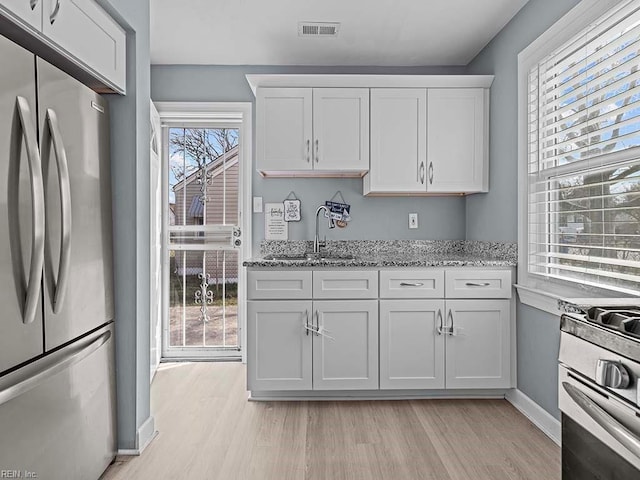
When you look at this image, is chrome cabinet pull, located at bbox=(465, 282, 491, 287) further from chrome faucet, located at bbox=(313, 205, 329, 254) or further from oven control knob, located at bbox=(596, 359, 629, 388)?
oven control knob, located at bbox=(596, 359, 629, 388)

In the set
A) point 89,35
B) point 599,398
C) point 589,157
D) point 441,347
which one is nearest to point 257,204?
point 441,347

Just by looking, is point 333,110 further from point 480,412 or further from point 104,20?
point 480,412

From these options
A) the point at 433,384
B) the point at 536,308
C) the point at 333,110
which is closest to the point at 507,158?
the point at 536,308

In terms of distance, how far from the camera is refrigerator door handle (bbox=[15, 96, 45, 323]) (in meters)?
1.40

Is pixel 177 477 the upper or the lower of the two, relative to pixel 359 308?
lower

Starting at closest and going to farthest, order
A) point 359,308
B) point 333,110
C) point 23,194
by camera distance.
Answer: point 23,194 → point 359,308 → point 333,110

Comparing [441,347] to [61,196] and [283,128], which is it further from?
[61,196]

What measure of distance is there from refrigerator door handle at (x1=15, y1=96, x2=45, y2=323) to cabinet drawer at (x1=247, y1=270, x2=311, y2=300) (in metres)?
1.42

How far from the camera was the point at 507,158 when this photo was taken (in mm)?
2855

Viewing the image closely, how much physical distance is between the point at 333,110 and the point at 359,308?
1399mm

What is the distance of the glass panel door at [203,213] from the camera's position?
369 cm

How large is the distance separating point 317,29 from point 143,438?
2653mm

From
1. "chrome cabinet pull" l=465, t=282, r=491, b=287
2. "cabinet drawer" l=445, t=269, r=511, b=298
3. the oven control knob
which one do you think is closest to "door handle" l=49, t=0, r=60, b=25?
the oven control knob

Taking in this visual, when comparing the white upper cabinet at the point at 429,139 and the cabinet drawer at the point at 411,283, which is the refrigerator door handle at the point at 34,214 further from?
the white upper cabinet at the point at 429,139
